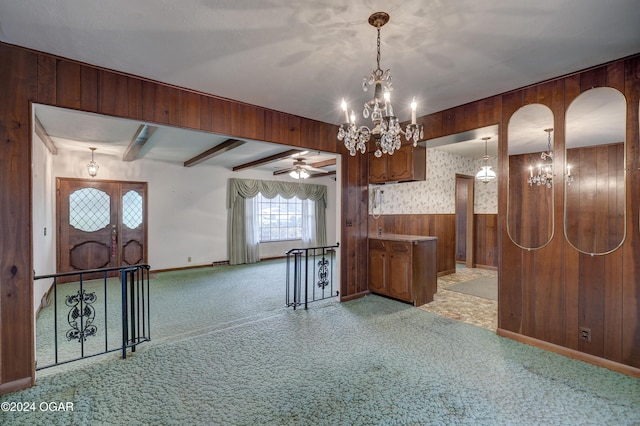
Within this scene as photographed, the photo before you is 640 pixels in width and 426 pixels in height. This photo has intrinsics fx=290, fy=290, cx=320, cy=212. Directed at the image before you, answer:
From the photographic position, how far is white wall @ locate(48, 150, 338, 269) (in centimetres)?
595

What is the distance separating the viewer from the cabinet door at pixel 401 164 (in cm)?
416

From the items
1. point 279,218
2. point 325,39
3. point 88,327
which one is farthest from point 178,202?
point 325,39

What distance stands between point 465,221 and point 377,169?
4439 mm

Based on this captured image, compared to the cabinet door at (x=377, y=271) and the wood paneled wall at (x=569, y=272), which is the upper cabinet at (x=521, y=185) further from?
the cabinet door at (x=377, y=271)

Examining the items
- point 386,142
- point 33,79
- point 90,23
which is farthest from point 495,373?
point 33,79

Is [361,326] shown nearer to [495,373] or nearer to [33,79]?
[495,373]

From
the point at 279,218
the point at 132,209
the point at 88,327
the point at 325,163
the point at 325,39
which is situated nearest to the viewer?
the point at 325,39

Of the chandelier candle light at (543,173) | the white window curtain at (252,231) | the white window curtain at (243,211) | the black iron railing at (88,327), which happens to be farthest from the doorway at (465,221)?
the black iron railing at (88,327)

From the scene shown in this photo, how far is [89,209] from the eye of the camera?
5832 millimetres

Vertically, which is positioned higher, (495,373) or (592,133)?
(592,133)

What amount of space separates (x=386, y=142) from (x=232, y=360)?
2.32 m

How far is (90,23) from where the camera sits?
6.52ft

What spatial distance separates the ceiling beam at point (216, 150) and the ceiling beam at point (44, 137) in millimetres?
2253

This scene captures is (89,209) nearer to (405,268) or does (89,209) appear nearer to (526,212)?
(405,268)
